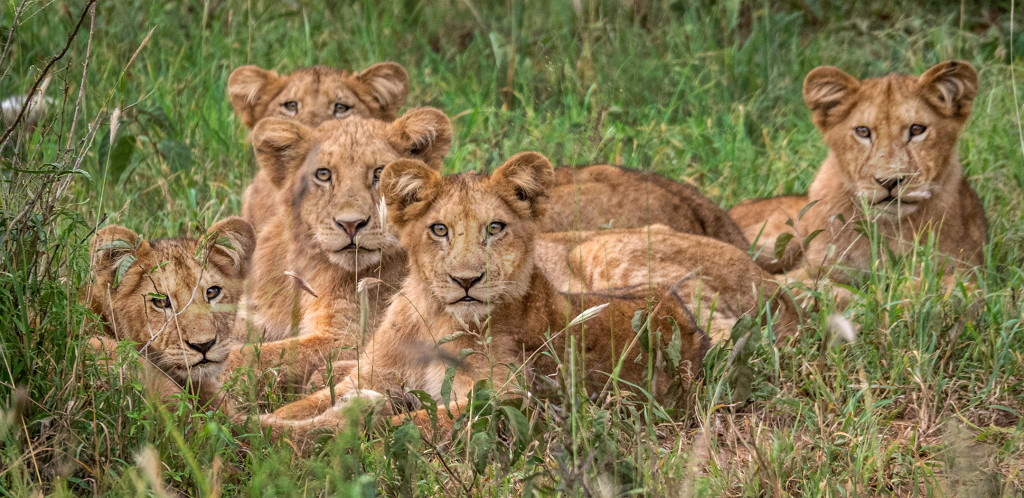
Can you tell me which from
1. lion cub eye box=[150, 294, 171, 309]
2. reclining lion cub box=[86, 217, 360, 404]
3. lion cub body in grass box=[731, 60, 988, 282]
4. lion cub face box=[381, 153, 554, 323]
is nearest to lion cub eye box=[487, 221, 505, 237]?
lion cub face box=[381, 153, 554, 323]

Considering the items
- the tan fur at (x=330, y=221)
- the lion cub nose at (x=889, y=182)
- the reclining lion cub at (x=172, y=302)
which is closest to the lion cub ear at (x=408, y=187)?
the tan fur at (x=330, y=221)

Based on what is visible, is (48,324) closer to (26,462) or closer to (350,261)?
(26,462)

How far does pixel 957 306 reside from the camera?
4.29 metres

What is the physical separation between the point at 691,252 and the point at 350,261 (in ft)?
4.76

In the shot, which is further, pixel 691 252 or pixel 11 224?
pixel 691 252

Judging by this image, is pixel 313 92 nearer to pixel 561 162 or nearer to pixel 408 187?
pixel 561 162

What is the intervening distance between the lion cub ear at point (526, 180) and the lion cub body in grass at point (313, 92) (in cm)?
199

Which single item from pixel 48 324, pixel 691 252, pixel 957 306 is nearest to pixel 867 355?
pixel 957 306

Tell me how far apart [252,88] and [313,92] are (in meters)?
0.34

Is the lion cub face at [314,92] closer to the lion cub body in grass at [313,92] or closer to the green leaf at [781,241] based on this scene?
the lion cub body in grass at [313,92]

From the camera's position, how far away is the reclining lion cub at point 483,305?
145 inches

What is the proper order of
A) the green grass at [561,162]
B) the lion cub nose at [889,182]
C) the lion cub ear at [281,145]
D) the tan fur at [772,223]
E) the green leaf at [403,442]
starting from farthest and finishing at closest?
the tan fur at [772,223], the lion cub nose at [889,182], the lion cub ear at [281,145], the green grass at [561,162], the green leaf at [403,442]

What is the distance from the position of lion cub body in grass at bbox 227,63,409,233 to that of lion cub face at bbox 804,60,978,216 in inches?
89.2

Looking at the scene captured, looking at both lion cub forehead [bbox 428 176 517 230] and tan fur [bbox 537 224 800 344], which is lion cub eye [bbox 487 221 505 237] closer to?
lion cub forehead [bbox 428 176 517 230]
